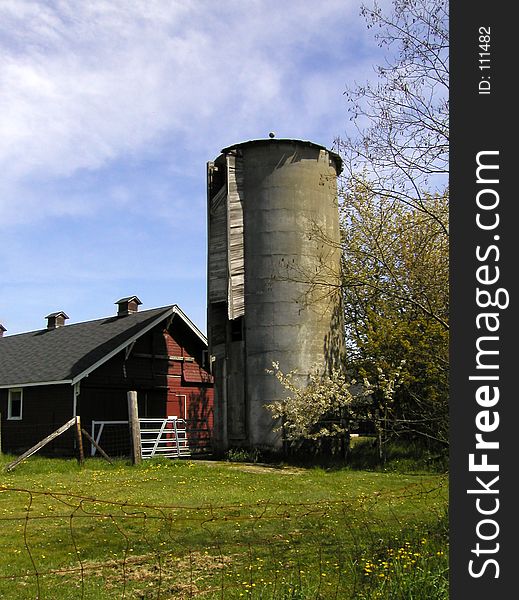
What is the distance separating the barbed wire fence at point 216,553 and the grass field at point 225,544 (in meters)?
0.02

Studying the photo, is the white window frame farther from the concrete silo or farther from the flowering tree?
the flowering tree

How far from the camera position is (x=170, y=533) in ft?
37.5

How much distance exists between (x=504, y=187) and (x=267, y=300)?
20.6 metres

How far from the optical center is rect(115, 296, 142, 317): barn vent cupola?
35.3 meters

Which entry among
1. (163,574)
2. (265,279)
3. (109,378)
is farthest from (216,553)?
(109,378)

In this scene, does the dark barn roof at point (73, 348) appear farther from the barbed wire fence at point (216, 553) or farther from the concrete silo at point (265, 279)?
the barbed wire fence at point (216, 553)

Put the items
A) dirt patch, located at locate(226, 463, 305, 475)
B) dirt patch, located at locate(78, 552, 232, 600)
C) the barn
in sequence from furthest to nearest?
the barn
dirt patch, located at locate(226, 463, 305, 475)
dirt patch, located at locate(78, 552, 232, 600)

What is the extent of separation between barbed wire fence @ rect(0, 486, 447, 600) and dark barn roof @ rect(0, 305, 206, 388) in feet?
51.0

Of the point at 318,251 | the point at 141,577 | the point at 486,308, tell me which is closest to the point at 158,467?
the point at 318,251

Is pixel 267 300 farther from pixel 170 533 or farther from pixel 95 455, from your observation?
pixel 170 533

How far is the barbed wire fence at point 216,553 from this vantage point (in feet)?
26.2

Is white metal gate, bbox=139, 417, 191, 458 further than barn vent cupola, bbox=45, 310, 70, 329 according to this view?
No

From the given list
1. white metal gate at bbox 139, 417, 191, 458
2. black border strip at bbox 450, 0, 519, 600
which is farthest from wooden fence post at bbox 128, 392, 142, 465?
black border strip at bbox 450, 0, 519, 600

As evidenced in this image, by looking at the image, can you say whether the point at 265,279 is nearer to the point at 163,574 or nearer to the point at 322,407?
the point at 322,407
